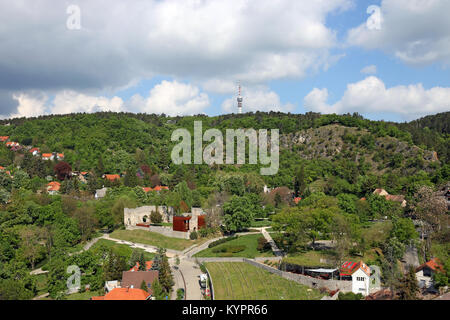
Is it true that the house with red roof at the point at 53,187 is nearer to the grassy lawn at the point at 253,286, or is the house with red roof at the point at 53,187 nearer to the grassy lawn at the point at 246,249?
the grassy lawn at the point at 246,249

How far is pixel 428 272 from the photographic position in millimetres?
31938

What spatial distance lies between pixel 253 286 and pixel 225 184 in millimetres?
34653

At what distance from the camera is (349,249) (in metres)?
37.2

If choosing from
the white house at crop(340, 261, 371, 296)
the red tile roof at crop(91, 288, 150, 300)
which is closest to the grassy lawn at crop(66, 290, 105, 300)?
the red tile roof at crop(91, 288, 150, 300)

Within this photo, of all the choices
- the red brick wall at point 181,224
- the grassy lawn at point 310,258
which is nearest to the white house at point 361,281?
the grassy lawn at point 310,258

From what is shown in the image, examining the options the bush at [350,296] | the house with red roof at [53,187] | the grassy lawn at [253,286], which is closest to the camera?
the bush at [350,296]

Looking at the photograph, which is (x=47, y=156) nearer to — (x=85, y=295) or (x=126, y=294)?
(x=85, y=295)

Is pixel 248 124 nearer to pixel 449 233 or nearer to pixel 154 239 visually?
pixel 154 239

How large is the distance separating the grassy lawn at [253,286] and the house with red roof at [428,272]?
9161mm

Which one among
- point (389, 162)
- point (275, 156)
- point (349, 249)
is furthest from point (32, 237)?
point (389, 162)

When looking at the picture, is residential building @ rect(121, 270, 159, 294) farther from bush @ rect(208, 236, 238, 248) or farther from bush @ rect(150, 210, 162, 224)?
bush @ rect(150, 210, 162, 224)

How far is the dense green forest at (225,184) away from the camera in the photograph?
3872 cm

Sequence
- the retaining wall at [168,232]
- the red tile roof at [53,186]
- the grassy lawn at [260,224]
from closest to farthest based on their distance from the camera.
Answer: the retaining wall at [168,232] → the grassy lawn at [260,224] → the red tile roof at [53,186]

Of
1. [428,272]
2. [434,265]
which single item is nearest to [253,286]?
[428,272]
